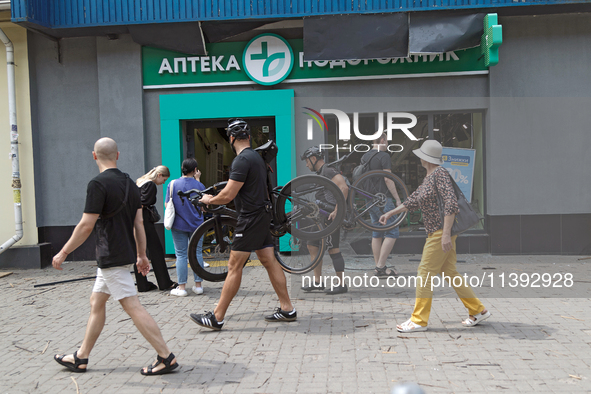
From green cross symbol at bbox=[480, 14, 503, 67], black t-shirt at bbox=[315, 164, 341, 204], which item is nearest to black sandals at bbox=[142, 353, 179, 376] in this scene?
black t-shirt at bbox=[315, 164, 341, 204]

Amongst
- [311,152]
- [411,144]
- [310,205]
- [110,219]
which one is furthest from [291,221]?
[110,219]

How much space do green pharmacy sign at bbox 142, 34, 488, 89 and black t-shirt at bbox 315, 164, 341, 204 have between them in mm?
3694

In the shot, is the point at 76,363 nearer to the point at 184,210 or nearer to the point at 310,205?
the point at 184,210

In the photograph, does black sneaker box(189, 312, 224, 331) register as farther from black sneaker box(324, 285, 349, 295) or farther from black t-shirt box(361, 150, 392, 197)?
black t-shirt box(361, 150, 392, 197)

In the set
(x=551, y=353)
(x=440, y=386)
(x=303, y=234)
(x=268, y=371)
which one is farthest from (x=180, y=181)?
(x=551, y=353)

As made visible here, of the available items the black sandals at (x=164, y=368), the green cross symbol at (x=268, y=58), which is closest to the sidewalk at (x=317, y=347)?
the black sandals at (x=164, y=368)

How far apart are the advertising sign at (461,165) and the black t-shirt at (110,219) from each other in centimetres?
362

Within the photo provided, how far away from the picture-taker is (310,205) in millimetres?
5793

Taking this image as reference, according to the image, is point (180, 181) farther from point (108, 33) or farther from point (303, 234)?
point (108, 33)

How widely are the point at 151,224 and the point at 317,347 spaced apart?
341 centimetres

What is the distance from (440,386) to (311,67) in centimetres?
677

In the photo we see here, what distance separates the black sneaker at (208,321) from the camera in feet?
15.7

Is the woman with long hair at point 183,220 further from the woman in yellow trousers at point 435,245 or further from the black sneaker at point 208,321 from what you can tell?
the woman in yellow trousers at point 435,245

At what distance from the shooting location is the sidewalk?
3.60 meters
